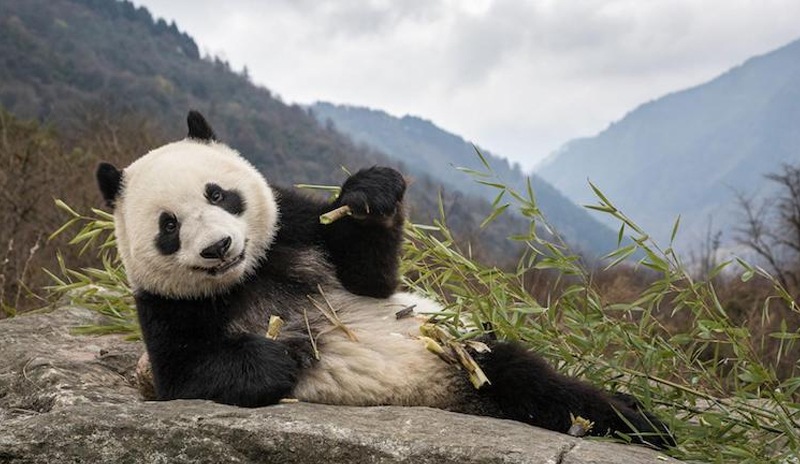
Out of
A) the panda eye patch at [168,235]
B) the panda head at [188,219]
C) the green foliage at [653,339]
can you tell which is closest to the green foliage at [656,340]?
the green foliage at [653,339]

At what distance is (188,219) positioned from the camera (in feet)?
10.4

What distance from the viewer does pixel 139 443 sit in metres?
2.54

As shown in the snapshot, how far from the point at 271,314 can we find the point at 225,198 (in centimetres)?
54

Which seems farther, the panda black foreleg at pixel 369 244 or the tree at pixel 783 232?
the tree at pixel 783 232

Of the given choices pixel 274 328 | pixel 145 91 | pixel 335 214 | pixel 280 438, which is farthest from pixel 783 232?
pixel 145 91

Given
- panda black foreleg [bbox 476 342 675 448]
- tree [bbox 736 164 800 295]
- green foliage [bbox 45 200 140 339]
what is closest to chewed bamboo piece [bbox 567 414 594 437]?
panda black foreleg [bbox 476 342 675 448]

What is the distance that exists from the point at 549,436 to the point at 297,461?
2.81 feet

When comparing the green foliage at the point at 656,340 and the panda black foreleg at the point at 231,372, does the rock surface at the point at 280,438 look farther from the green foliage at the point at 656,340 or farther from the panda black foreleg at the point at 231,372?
the green foliage at the point at 656,340

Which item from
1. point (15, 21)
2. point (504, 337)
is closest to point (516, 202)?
Answer: point (504, 337)

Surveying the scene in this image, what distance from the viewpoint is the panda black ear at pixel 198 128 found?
3.78 m

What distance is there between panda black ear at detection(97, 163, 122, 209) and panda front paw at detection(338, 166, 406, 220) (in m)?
0.96

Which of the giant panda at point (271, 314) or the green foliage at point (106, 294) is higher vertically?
the giant panda at point (271, 314)

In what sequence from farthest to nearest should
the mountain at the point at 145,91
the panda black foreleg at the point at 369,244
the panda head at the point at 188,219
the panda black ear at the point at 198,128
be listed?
the mountain at the point at 145,91 < the panda black ear at the point at 198,128 < the panda black foreleg at the point at 369,244 < the panda head at the point at 188,219

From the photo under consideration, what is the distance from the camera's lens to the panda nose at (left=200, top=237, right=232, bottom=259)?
307cm
